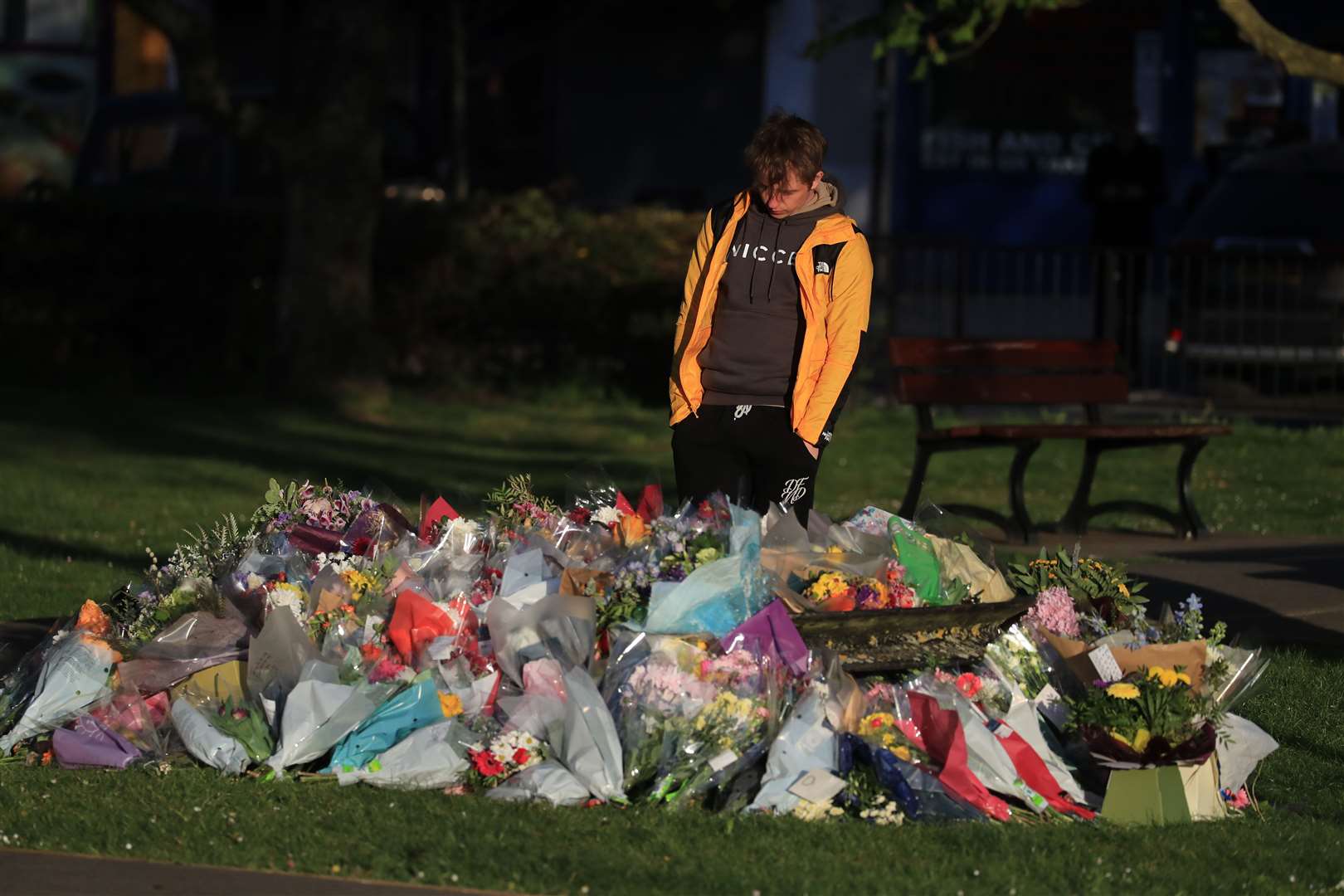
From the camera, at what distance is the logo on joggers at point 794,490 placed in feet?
22.6

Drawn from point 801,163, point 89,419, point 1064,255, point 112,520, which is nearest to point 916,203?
point 1064,255

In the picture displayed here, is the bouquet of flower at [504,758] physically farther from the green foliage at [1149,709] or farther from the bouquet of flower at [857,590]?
the green foliage at [1149,709]

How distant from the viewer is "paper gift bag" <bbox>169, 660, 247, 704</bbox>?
19.8 feet

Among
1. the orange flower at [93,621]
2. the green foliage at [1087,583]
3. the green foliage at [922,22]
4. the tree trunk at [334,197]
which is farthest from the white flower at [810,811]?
the tree trunk at [334,197]

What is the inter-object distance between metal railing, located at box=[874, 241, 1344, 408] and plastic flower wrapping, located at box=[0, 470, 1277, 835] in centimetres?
908

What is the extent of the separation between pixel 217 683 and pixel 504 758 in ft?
3.07

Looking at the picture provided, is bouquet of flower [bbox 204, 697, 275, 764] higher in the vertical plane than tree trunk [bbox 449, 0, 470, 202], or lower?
lower

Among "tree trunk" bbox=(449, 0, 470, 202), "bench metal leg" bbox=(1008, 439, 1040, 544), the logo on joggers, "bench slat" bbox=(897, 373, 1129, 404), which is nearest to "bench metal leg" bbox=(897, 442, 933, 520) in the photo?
"bench slat" bbox=(897, 373, 1129, 404)

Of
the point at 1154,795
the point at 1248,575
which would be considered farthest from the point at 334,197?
the point at 1154,795

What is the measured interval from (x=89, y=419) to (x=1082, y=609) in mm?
10434

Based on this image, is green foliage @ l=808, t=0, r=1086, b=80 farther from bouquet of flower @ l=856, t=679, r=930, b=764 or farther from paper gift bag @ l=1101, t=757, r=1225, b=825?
paper gift bag @ l=1101, t=757, r=1225, b=825

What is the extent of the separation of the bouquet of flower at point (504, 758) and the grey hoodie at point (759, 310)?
1595 mm

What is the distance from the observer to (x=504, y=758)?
5703 millimetres

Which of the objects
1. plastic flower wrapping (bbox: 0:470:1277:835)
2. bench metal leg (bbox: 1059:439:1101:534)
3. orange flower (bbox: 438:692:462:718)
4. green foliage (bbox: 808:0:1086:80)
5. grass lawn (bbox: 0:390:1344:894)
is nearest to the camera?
grass lawn (bbox: 0:390:1344:894)
